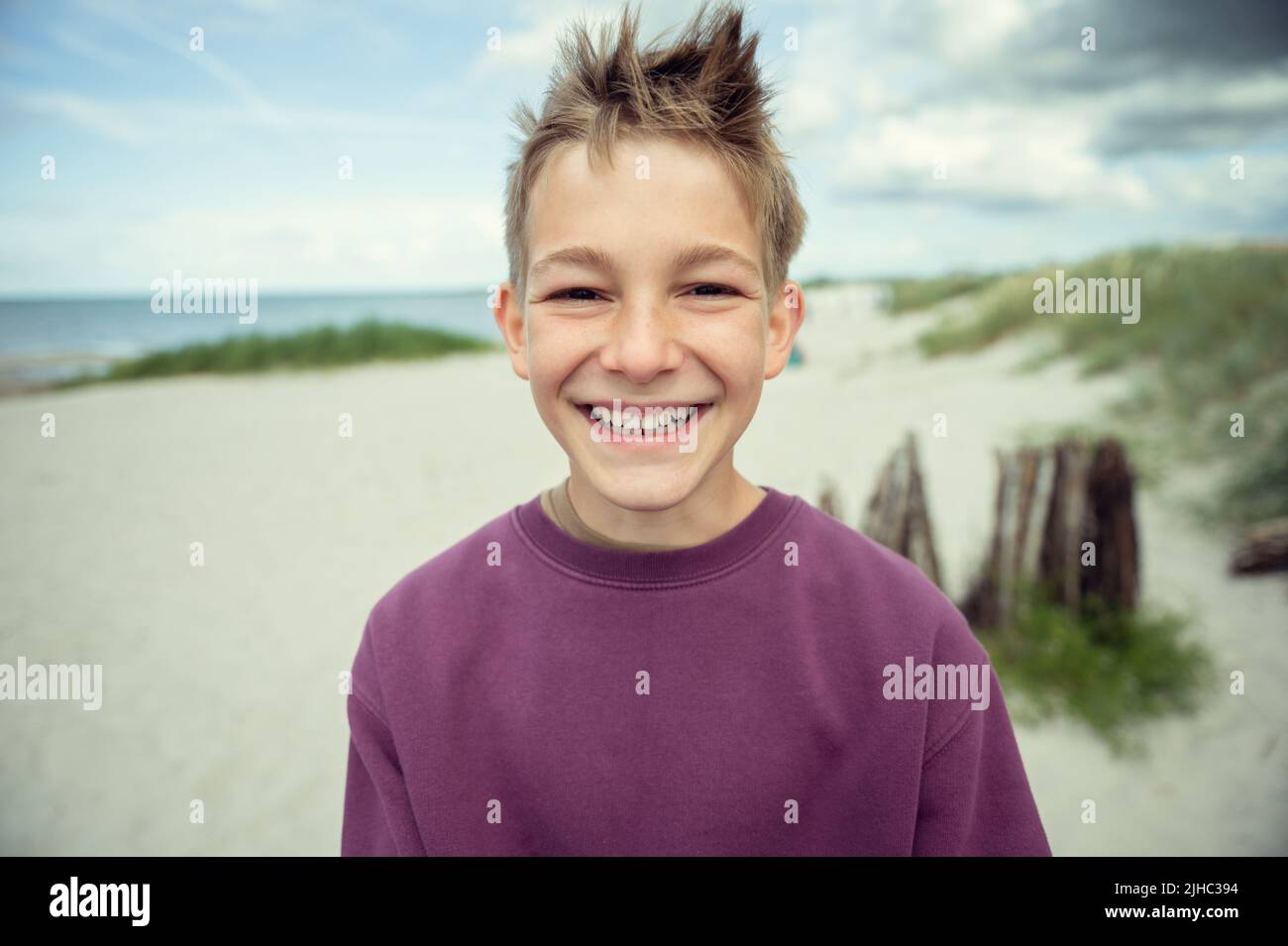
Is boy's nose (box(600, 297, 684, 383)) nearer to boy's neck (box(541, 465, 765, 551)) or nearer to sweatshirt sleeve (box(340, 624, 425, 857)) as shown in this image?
boy's neck (box(541, 465, 765, 551))

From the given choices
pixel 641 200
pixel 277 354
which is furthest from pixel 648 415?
pixel 277 354

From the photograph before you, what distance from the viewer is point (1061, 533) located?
170 inches

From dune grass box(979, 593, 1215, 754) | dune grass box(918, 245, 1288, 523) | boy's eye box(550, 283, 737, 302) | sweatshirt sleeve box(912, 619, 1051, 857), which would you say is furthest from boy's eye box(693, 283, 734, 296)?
Answer: dune grass box(918, 245, 1288, 523)

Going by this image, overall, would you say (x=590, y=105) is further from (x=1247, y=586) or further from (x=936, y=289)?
(x=936, y=289)

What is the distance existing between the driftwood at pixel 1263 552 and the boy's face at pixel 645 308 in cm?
517

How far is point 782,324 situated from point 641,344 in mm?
433

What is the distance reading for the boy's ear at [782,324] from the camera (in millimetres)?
1641

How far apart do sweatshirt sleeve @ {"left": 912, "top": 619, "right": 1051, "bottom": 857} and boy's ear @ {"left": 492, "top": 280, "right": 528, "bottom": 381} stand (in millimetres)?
1031

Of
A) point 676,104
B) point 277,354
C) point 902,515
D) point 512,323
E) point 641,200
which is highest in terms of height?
point 277,354

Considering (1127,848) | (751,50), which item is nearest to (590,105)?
(751,50)

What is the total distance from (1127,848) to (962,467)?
4.36 meters

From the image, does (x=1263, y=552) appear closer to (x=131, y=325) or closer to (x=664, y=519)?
(x=664, y=519)

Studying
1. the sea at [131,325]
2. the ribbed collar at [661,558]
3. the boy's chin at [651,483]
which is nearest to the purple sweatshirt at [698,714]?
the ribbed collar at [661,558]

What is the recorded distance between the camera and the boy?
1435 millimetres
